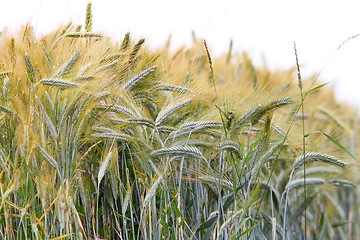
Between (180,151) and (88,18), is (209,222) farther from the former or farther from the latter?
(88,18)

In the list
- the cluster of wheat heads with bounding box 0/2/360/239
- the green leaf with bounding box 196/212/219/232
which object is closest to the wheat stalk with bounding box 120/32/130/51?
the cluster of wheat heads with bounding box 0/2/360/239

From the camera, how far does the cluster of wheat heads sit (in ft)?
7.32

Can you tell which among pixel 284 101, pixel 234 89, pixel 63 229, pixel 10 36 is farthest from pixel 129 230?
pixel 10 36

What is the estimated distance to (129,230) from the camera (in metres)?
2.61

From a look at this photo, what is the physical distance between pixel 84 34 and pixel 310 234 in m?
1.41

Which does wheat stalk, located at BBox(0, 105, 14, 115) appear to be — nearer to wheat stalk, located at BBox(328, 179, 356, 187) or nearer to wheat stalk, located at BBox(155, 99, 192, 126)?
wheat stalk, located at BBox(155, 99, 192, 126)

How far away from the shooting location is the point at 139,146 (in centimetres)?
236

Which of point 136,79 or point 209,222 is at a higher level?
point 136,79

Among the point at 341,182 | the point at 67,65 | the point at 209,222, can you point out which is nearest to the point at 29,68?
the point at 67,65

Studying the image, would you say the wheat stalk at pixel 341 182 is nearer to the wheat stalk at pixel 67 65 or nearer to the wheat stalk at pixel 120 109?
the wheat stalk at pixel 120 109

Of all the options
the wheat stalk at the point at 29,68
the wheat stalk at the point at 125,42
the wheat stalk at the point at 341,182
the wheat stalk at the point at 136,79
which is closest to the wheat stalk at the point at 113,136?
the wheat stalk at the point at 136,79

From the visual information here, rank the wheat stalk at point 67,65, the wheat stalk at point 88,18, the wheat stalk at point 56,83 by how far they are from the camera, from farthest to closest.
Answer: the wheat stalk at point 88,18 < the wheat stalk at point 67,65 < the wheat stalk at point 56,83

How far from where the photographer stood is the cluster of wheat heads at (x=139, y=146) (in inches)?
87.9

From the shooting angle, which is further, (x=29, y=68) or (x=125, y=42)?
(x=125, y=42)
